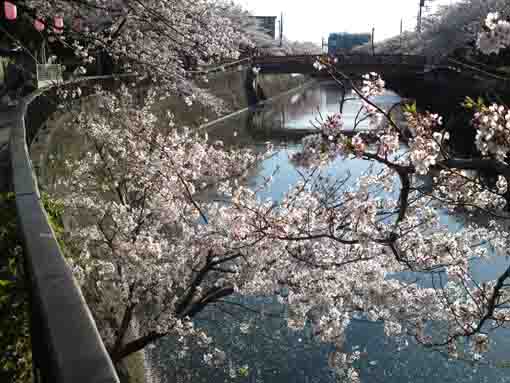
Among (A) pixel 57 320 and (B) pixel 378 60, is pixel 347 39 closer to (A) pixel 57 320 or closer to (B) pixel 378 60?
(B) pixel 378 60

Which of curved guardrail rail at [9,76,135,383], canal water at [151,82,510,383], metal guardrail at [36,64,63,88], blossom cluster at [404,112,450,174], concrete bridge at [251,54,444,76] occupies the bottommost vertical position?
canal water at [151,82,510,383]

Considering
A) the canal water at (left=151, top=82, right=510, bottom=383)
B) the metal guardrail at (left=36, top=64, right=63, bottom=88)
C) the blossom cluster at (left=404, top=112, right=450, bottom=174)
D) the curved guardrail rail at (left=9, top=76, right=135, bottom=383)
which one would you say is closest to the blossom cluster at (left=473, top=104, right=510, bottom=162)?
the blossom cluster at (left=404, top=112, right=450, bottom=174)

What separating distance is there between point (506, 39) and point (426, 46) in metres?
36.0

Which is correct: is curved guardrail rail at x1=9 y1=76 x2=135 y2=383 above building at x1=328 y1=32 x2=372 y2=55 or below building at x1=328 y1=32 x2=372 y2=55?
above

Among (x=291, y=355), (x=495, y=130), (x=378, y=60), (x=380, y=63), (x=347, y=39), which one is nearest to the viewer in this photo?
(x=495, y=130)

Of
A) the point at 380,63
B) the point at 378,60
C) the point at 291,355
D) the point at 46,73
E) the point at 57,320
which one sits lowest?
the point at 291,355

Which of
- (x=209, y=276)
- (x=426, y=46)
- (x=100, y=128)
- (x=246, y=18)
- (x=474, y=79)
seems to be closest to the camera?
(x=209, y=276)

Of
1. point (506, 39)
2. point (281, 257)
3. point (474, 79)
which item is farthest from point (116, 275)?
point (474, 79)

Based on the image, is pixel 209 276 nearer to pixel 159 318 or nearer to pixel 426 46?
pixel 159 318

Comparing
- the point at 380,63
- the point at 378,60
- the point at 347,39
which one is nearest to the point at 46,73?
the point at 380,63

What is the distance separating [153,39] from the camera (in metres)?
11.7

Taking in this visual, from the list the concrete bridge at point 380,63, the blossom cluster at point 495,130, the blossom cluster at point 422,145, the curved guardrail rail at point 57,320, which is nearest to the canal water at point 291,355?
the blossom cluster at point 422,145

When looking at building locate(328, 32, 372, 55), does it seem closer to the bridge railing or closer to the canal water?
the bridge railing

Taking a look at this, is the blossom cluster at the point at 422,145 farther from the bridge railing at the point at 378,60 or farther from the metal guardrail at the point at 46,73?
the bridge railing at the point at 378,60
